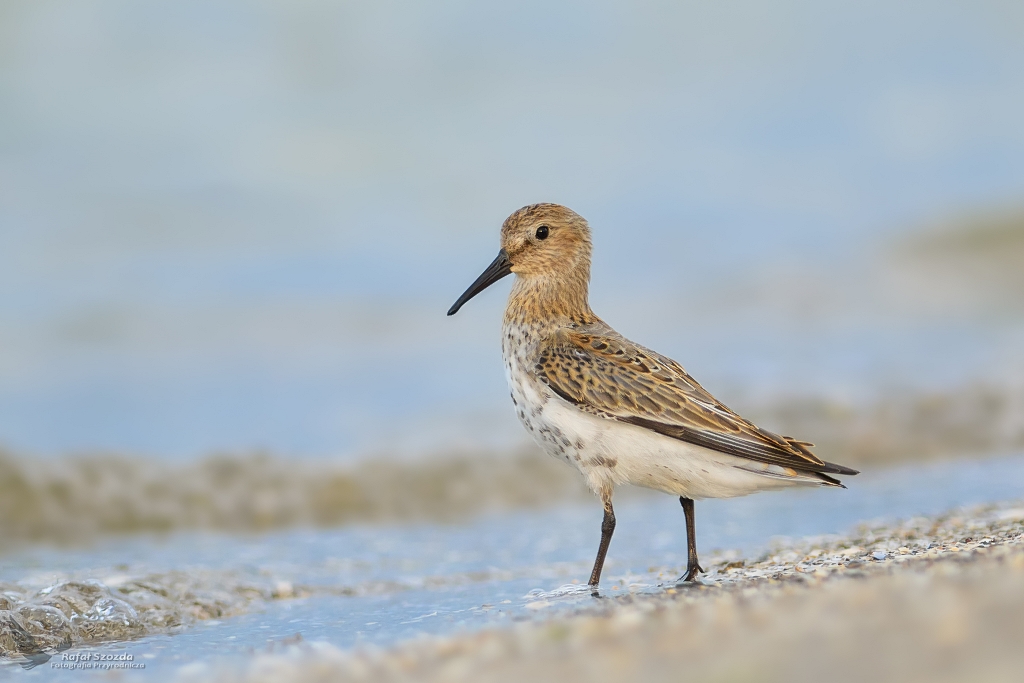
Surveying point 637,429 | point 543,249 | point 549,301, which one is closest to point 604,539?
point 637,429

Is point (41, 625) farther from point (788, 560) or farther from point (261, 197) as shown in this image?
point (261, 197)

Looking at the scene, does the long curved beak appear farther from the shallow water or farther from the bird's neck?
the shallow water

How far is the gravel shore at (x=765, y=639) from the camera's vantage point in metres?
3.30

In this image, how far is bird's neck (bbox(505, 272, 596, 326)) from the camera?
650 cm

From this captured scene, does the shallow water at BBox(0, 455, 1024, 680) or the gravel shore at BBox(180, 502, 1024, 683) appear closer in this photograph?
the gravel shore at BBox(180, 502, 1024, 683)

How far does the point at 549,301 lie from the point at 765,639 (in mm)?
3259

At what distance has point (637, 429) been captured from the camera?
571 centimetres

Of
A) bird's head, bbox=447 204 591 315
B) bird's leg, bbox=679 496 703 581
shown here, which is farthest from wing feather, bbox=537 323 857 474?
bird's head, bbox=447 204 591 315

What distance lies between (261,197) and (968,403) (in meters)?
11.4

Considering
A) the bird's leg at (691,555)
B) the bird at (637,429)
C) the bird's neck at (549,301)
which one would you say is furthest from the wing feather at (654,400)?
the bird's leg at (691,555)

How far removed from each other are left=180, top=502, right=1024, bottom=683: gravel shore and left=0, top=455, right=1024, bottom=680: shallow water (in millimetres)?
760

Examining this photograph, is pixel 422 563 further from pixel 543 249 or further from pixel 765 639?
pixel 765 639

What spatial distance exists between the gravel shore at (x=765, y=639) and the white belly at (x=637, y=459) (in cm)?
57

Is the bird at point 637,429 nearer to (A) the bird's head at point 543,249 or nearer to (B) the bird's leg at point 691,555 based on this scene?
(B) the bird's leg at point 691,555
